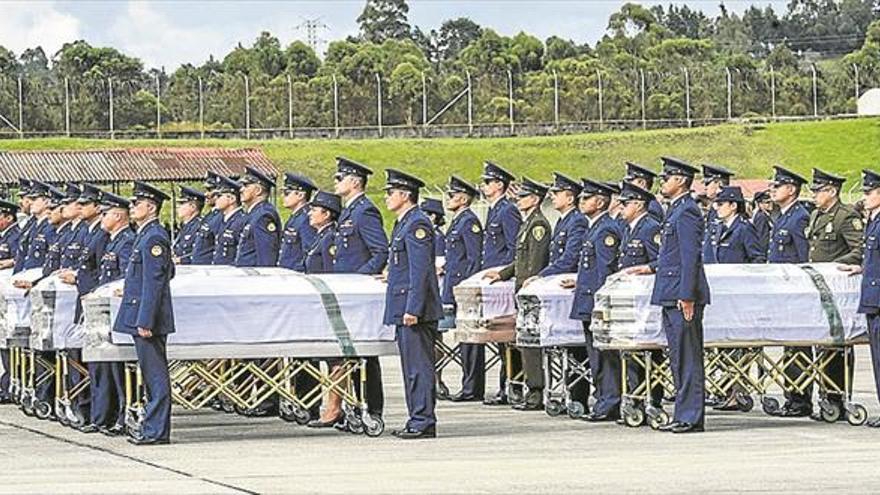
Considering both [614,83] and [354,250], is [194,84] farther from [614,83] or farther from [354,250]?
[354,250]

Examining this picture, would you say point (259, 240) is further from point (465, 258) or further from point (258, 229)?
point (465, 258)

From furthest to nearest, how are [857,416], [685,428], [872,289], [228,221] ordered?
[228,221] < [857,416] < [872,289] < [685,428]

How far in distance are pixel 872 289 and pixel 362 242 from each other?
395 cm

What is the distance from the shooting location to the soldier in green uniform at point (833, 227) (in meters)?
17.2

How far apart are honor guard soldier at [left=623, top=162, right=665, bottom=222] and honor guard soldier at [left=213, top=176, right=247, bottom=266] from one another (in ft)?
11.6

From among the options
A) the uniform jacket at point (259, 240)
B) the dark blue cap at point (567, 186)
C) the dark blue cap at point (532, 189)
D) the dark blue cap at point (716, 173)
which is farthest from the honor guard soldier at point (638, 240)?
the uniform jacket at point (259, 240)

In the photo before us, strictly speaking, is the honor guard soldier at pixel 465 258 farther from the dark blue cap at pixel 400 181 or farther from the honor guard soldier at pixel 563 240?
the dark blue cap at pixel 400 181

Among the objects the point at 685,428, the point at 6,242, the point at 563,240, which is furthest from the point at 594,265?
the point at 6,242

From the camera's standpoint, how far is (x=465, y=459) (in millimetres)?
13641

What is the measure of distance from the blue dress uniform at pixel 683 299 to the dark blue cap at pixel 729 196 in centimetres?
237

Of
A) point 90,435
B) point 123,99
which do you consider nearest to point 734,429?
point 90,435

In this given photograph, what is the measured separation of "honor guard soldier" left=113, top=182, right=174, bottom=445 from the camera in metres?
14.8

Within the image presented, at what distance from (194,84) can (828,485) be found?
92.2m

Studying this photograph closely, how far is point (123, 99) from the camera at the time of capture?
320ft
